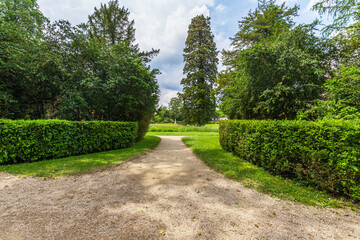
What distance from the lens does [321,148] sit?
11.7 ft

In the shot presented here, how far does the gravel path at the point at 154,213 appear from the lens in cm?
214

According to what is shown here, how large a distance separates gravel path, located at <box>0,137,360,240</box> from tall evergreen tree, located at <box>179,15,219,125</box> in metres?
20.3

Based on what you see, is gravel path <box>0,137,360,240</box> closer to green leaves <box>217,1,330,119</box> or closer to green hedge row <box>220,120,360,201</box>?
green hedge row <box>220,120,360,201</box>

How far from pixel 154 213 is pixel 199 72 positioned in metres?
23.6

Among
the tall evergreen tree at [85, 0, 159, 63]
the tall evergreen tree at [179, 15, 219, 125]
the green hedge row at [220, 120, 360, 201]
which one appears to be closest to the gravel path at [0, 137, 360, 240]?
the green hedge row at [220, 120, 360, 201]

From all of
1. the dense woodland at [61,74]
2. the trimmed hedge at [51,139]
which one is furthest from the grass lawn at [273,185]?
the dense woodland at [61,74]

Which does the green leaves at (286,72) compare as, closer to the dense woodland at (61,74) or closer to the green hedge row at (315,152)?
the green hedge row at (315,152)

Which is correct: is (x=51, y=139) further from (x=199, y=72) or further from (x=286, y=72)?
(x=199, y=72)

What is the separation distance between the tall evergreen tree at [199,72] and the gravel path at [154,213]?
2027 cm

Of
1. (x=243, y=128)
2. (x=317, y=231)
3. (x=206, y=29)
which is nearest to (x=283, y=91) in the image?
(x=243, y=128)

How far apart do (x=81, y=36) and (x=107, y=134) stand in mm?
6758

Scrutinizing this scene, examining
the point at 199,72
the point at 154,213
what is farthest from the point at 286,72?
the point at 199,72

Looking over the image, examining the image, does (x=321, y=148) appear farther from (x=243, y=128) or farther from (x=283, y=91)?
(x=283, y=91)

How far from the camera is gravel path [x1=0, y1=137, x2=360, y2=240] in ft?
7.03
